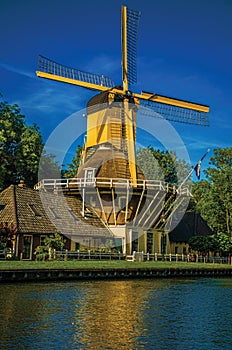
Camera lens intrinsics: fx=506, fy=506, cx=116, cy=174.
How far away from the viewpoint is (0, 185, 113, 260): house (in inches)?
1297

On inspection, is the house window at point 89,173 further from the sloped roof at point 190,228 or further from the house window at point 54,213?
the sloped roof at point 190,228

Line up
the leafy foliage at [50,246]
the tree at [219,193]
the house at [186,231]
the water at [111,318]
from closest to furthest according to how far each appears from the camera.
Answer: the water at [111,318] < the leafy foliage at [50,246] < the house at [186,231] < the tree at [219,193]

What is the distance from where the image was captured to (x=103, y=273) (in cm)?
2914

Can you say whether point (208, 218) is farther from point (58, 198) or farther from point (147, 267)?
point (147, 267)

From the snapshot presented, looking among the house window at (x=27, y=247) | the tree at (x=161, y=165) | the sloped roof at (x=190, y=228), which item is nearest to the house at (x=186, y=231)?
the sloped roof at (x=190, y=228)

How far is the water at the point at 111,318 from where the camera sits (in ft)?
41.5

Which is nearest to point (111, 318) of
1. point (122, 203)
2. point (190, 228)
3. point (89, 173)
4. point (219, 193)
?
point (122, 203)

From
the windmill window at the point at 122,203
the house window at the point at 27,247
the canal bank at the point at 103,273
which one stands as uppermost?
the windmill window at the point at 122,203

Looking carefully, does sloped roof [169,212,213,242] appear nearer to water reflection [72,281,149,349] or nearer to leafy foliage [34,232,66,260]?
leafy foliage [34,232,66,260]

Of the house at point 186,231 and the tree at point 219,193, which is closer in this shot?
the house at point 186,231

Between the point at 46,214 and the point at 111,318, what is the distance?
835 inches

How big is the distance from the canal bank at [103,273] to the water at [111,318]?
1.01 meters

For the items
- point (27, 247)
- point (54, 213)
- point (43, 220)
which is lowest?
point (27, 247)

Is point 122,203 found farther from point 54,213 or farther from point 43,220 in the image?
point 43,220
